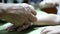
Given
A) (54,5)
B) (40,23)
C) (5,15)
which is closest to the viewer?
(5,15)

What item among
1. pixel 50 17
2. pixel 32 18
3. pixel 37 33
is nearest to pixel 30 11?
pixel 32 18

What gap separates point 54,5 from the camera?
1577 mm

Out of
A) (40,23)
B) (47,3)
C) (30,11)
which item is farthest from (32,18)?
(47,3)

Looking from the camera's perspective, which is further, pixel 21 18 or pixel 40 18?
pixel 40 18

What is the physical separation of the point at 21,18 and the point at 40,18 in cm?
29

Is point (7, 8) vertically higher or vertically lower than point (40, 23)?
higher

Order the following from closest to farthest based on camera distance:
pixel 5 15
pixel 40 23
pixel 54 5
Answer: pixel 5 15 → pixel 40 23 → pixel 54 5

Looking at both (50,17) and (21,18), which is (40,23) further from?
(21,18)

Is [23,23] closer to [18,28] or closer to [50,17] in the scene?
[18,28]

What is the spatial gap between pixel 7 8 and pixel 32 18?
187 mm

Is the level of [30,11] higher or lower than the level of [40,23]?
higher

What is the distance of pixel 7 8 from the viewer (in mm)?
764

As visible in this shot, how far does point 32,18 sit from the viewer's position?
849 millimetres

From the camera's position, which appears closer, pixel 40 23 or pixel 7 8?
pixel 7 8
